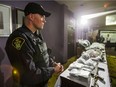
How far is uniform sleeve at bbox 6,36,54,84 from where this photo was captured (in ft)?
3.31

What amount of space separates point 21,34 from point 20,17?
1.23 metres

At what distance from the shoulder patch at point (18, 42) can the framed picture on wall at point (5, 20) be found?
1.01 m

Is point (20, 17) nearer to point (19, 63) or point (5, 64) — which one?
point (5, 64)

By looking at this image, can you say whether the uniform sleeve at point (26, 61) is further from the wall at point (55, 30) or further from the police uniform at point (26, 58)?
the wall at point (55, 30)

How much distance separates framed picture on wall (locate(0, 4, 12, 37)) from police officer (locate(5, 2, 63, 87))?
0.87 m

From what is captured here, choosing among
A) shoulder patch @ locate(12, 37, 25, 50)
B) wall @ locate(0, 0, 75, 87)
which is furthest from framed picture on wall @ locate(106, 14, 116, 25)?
shoulder patch @ locate(12, 37, 25, 50)

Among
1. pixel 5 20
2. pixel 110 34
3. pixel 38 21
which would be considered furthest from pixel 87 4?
pixel 110 34

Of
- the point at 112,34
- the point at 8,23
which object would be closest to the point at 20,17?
the point at 8,23

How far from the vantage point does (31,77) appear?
A: 104 cm

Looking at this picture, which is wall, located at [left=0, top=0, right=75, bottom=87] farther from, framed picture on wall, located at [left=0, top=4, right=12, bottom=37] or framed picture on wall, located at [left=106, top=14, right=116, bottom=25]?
framed picture on wall, located at [left=106, top=14, right=116, bottom=25]

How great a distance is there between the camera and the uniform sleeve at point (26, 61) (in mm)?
1008

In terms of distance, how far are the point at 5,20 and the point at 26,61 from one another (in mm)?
1251

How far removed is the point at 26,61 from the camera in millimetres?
994

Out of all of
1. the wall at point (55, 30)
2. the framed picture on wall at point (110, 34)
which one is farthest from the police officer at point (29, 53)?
the framed picture on wall at point (110, 34)
